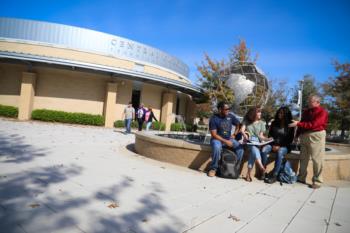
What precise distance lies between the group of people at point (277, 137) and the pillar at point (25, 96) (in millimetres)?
14363

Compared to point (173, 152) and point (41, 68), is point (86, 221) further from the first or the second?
point (41, 68)

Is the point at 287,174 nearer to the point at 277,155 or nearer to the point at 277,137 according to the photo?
the point at 277,155

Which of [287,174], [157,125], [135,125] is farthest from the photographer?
[157,125]

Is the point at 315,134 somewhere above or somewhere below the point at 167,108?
below

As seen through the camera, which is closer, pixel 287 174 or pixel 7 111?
pixel 287 174

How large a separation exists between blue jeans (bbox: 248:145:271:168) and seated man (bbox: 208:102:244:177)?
8.0 inches

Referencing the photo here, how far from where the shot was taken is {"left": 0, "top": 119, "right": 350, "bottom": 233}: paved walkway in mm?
2605

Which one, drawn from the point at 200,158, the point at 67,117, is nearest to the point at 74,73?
the point at 67,117

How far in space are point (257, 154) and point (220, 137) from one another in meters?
0.89

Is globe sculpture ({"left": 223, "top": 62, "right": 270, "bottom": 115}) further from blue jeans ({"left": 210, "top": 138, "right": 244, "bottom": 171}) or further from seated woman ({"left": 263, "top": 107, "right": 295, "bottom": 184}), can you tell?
blue jeans ({"left": 210, "top": 138, "right": 244, "bottom": 171})

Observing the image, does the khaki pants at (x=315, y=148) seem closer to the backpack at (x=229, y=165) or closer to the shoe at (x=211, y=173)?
the backpack at (x=229, y=165)

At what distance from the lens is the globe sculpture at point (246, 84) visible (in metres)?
7.30

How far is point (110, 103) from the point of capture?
53.6ft

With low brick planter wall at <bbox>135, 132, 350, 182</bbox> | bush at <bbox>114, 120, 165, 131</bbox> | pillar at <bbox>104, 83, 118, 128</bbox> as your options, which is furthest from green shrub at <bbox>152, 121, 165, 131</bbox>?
low brick planter wall at <bbox>135, 132, 350, 182</bbox>
